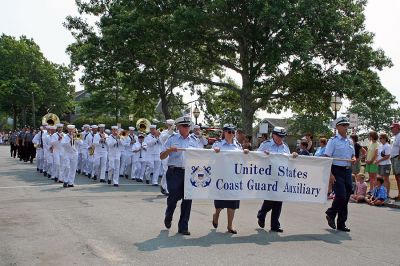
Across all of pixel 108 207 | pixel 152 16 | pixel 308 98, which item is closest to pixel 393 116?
pixel 308 98

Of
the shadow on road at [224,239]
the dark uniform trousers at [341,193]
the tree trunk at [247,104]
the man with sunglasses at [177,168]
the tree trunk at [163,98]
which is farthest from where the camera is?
the tree trunk at [163,98]

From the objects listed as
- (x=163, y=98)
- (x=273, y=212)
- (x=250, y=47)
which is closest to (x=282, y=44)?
(x=250, y=47)

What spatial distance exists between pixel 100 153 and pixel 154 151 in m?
1.96

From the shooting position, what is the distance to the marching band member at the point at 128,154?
2111 cm

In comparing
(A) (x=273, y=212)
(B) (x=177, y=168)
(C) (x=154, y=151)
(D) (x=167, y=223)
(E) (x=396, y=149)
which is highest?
(E) (x=396, y=149)

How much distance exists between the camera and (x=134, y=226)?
9484 mm

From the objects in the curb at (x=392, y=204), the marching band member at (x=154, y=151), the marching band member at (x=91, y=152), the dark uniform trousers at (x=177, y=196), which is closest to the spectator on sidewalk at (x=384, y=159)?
the curb at (x=392, y=204)

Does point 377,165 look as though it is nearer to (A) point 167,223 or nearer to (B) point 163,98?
(A) point 167,223

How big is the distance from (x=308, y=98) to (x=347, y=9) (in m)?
5.37

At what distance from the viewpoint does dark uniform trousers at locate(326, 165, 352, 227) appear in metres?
9.76

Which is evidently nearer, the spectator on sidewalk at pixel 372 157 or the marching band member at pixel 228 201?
the marching band member at pixel 228 201

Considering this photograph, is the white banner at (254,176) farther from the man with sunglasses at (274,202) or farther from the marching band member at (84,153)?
the marching band member at (84,153)

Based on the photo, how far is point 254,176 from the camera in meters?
9.64

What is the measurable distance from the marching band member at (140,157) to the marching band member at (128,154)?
332 millimetres
